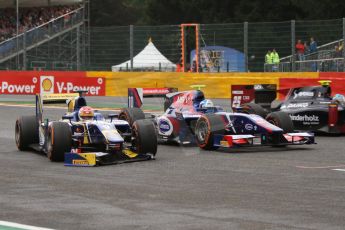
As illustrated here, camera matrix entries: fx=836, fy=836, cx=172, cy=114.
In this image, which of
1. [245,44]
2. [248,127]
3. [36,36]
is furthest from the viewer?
[36,36]

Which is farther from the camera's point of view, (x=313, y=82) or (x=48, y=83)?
(x=48, y=83)

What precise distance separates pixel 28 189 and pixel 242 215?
292 centimetres

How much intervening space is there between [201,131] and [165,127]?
1036 mm

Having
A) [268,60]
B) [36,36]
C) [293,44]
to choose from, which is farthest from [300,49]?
[36,36]

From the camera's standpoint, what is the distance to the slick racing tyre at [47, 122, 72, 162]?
12367mm

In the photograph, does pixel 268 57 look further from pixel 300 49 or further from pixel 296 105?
pixel 296 105

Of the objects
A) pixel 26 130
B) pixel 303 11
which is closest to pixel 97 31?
pixel 26 130

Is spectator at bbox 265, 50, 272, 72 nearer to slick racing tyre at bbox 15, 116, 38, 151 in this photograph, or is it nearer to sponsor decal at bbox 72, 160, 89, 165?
slick racing tyre at bbox 15, 116, 38, 151

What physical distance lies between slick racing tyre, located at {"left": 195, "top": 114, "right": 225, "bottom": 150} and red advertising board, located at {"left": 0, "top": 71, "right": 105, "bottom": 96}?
44.5 ft

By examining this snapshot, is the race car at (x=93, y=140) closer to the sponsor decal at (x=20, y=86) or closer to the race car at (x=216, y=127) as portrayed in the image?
the race car at (x=216, y=127)

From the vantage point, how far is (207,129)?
14141 mm

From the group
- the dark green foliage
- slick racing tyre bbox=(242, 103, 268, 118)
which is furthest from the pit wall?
the dark green foliage

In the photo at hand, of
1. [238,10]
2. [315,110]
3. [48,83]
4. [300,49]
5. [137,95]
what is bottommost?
[315,110]

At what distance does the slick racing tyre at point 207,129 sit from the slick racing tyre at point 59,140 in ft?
8.86
